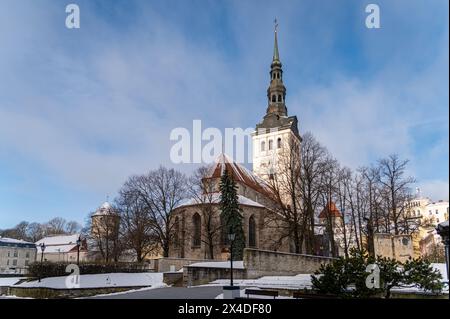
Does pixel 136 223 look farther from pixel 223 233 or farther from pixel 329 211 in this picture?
pixel 329 211

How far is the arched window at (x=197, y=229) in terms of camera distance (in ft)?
117

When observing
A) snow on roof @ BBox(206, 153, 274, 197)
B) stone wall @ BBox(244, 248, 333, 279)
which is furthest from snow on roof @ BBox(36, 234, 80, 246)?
stone wall @ BBox(244, 248, 333, 279)

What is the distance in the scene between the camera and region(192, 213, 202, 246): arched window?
35688 mm

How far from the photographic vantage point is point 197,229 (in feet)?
118

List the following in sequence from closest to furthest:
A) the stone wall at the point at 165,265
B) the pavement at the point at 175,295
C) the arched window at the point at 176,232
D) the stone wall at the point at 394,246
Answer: the pavement at the point at 175,295, the stone wall at the point at 394,246, the stone wall at the point at 165,265, the arched window at the point at 176,232

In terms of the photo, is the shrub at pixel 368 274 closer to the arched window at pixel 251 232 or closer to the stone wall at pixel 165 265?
the stone wall at pixel 165 265

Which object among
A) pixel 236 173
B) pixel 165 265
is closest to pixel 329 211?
Answer: pixel 165 265

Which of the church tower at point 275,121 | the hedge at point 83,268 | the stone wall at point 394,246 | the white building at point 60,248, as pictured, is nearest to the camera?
the stone wall at point 394,246

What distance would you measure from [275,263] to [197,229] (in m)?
15.3

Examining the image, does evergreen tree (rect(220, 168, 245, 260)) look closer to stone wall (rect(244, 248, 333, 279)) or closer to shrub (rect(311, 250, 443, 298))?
stone wall (rect(244, 248, 333, 279))

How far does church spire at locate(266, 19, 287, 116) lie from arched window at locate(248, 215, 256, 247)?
742 inches

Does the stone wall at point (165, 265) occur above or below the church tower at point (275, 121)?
below

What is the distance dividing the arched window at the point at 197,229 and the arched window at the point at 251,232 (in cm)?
474

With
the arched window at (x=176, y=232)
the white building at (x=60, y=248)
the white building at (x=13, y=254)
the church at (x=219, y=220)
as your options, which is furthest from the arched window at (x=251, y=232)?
the white building at (x=60, y=248)
